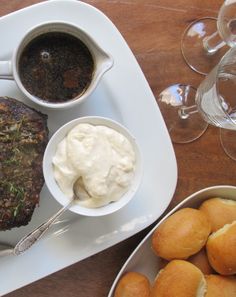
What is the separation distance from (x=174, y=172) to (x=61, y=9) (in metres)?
0.51

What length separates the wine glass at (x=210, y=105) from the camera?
4.12ft

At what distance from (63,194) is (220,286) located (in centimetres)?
45

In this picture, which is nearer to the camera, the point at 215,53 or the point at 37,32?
the point at 37,32

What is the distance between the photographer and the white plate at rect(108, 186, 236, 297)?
1.30m

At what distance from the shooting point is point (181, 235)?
4.10 feet

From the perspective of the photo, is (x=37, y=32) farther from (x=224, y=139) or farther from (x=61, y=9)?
(x=224, y=139)

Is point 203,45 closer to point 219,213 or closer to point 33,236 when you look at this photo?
point 219,213

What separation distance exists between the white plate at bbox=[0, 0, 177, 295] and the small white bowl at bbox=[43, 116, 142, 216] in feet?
0.42

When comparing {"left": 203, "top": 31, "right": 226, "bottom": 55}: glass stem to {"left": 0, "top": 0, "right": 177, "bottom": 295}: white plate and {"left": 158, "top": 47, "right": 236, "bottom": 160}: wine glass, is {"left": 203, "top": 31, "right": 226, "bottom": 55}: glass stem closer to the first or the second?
{"left": 158, "top": 47, "right": 236, "bottom": 160}: wine glass

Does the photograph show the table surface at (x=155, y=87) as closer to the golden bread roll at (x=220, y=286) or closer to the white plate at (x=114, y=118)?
the white plate at (x=114, y=118)

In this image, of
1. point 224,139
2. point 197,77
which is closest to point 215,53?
point 197,77

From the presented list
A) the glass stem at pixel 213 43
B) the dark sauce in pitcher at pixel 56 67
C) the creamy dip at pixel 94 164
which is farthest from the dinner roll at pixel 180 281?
the glass stem at pixel 213 43

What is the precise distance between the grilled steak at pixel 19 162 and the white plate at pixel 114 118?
3.8 inches

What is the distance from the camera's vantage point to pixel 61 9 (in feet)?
4.28
